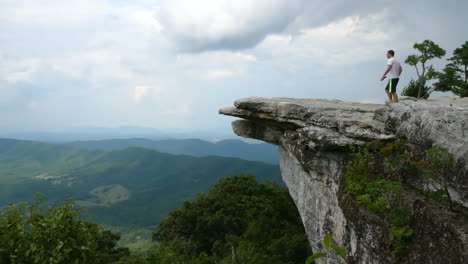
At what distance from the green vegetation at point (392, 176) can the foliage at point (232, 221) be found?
1596cm

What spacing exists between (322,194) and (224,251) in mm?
16112

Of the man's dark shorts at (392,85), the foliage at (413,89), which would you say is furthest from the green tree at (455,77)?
the man's dark shorts at (392,85)

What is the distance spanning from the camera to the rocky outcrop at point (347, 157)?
668 centimetres

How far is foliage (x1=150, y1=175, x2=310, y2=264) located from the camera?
88.8 feet

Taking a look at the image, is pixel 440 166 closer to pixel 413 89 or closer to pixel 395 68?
pixel 395 68

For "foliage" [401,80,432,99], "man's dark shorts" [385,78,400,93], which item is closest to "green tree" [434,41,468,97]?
"foliage" [401,80,432,99]

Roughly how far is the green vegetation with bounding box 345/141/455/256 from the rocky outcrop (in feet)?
0.80

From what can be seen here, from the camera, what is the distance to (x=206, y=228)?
109 ft

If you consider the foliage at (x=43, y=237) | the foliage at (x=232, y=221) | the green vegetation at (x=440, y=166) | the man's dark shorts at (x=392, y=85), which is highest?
the man's dark shorts at (x=392, y=85)

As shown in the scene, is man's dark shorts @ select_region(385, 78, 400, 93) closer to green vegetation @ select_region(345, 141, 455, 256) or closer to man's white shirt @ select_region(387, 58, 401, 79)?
man's white shirt @ select_region(387, 58, 401, 79)

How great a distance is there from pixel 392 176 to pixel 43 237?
9.85 meters

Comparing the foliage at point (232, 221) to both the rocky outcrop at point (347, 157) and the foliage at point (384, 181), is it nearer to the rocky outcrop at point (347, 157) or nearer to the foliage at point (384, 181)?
the rocky outcrop at point (347, 157)

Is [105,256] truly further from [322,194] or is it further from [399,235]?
[399,235]

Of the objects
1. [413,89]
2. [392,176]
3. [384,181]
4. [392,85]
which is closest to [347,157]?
[392,176]
